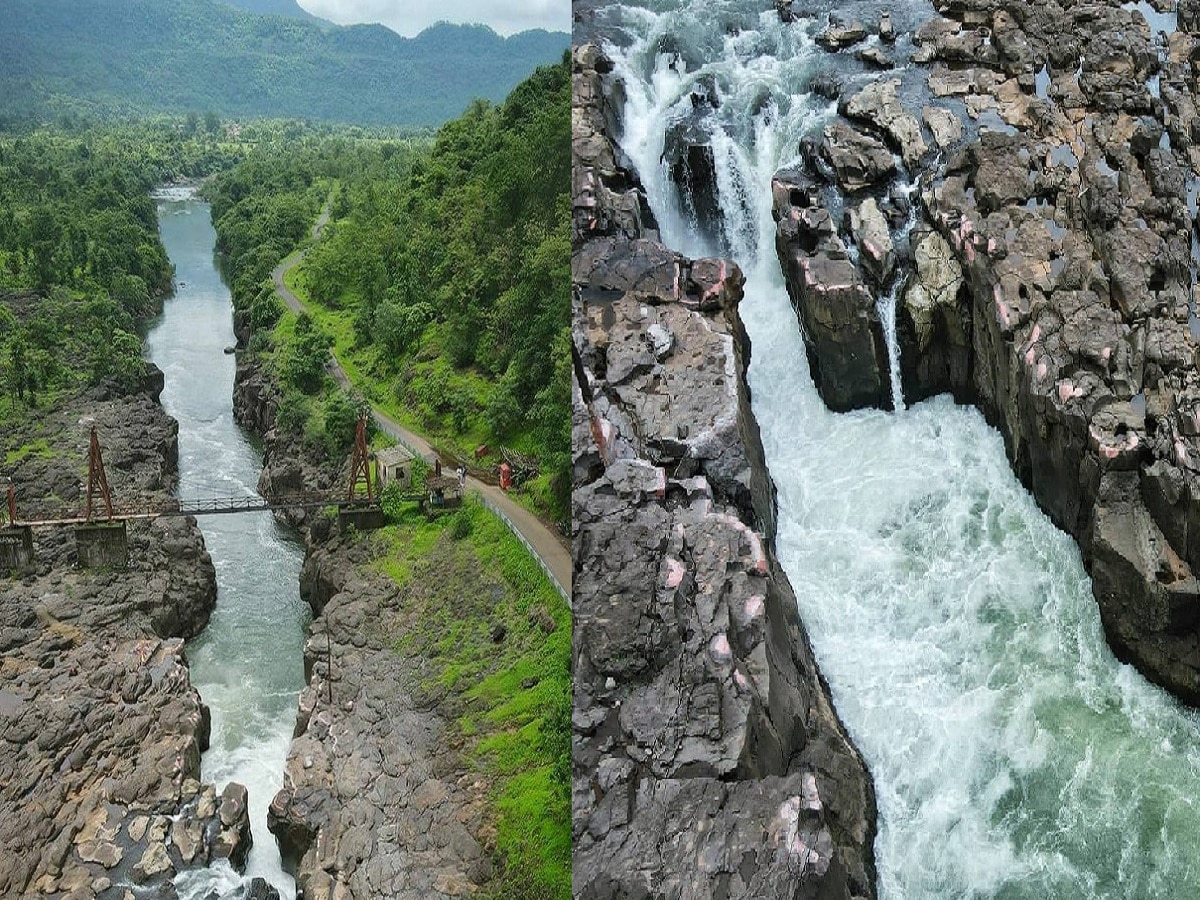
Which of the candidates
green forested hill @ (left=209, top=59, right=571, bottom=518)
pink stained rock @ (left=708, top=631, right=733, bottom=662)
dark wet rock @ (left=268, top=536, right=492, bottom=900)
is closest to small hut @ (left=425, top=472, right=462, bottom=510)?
green forested hill @ (left=209, top=59, right=571, bottom=518)

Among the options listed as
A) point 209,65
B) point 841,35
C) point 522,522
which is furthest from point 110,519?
point 209,65

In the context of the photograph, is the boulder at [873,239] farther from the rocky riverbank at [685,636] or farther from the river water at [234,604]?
the river water at [234,604]

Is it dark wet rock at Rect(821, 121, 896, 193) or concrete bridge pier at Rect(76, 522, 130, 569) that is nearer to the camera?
dark wet rock at Rect(821, 121, 896, 193)

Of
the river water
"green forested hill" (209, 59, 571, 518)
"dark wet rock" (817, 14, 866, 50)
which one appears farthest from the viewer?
"dark wet rock" (817, 14, 866, 50)

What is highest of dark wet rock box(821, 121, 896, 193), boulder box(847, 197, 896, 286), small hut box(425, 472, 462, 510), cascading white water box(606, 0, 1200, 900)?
dark wet rock box(821, 121, 896, 193)

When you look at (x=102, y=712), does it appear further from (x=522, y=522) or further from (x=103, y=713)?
(x=522, y=522)

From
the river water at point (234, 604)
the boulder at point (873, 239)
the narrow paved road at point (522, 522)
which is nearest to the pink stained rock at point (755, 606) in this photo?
the narrow paved road at point (522, 522)

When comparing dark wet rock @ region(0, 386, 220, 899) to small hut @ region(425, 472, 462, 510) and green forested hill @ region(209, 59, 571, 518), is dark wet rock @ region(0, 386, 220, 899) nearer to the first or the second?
small hut @ region(425, 472, 462, 510)
